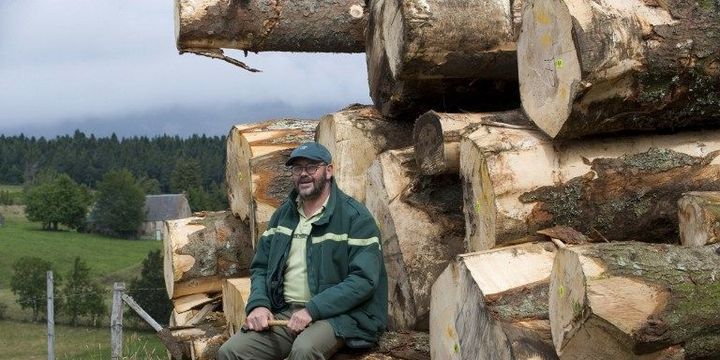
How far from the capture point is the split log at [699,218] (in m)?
4.53

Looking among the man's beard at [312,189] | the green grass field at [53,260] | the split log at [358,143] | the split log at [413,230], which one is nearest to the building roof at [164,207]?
the green grass field at [53,260]

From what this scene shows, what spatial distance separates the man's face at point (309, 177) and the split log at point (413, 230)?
1.90 feet

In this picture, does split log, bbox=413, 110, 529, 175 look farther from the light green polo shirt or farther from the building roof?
the building roof

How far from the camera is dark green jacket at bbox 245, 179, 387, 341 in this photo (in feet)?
16.6

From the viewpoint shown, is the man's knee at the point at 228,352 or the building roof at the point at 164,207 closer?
the man's knee at the point at 228,352

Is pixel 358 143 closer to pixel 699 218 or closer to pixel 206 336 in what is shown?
pixel 206 336

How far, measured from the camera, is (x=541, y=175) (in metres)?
5.02

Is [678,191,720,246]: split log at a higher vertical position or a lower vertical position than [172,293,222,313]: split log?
higher

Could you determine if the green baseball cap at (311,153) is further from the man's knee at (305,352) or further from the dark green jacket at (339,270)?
the man's knee at (305,352)

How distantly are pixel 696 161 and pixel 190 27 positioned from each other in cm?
323

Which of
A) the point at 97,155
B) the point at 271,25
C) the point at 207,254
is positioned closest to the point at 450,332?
the point at 271,25

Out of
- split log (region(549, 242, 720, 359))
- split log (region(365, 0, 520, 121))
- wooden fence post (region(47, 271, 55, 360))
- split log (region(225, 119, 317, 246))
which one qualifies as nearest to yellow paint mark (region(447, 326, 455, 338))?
split log (region(549, 242, 720, 359))

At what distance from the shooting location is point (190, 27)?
6887 millimetres

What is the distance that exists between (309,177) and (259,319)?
69 centimetres
